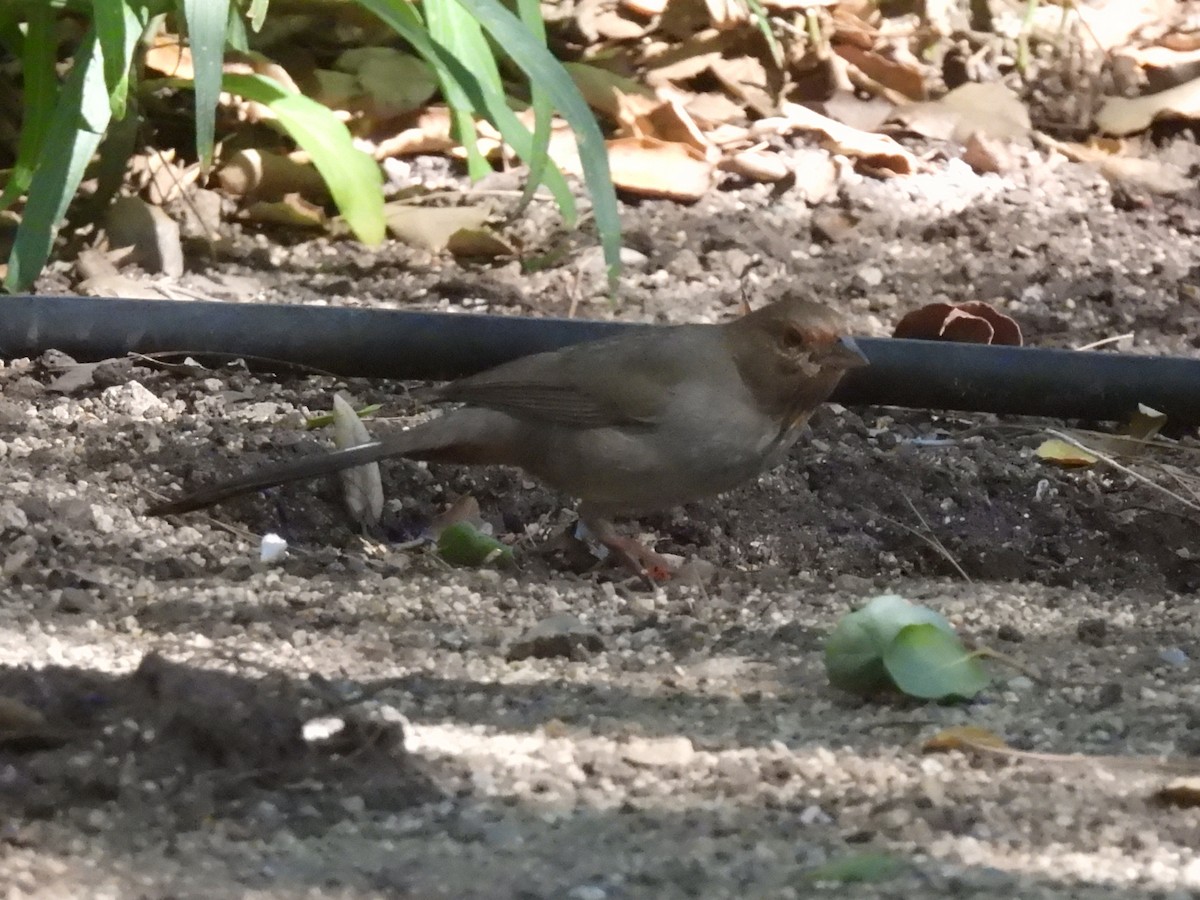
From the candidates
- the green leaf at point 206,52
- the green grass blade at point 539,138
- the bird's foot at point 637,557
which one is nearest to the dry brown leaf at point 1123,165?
the green grass blade at point 539,138

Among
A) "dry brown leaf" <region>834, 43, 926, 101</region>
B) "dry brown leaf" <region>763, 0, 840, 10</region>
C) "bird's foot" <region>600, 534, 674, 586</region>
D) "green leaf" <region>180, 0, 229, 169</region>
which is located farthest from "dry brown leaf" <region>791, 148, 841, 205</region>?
"green leaf" <region>180, 0, 229, 169</region>

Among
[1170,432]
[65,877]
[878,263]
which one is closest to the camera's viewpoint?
[65,877]

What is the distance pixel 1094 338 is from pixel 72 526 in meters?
3.27

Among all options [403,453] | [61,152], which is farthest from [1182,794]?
[61,152]

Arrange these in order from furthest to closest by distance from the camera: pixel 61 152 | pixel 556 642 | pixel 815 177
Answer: pixel 815 177 → pixel 61 152 → pixel 556 642

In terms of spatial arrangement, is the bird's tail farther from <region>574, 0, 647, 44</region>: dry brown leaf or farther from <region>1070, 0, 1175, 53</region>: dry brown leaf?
<region>1070, 0, 1175, 53</region>: dry brown leaf

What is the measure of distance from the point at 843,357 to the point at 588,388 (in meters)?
0.62

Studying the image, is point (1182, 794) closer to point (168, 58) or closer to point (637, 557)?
point (637, 557)

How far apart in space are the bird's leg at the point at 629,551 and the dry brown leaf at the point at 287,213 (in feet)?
7.98

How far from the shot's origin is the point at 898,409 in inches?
192

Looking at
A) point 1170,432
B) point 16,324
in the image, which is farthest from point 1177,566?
point 16,324

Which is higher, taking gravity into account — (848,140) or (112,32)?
(112,32)

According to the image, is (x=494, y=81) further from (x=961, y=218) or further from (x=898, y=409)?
(x=961, y=218)

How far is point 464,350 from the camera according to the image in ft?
15.5
